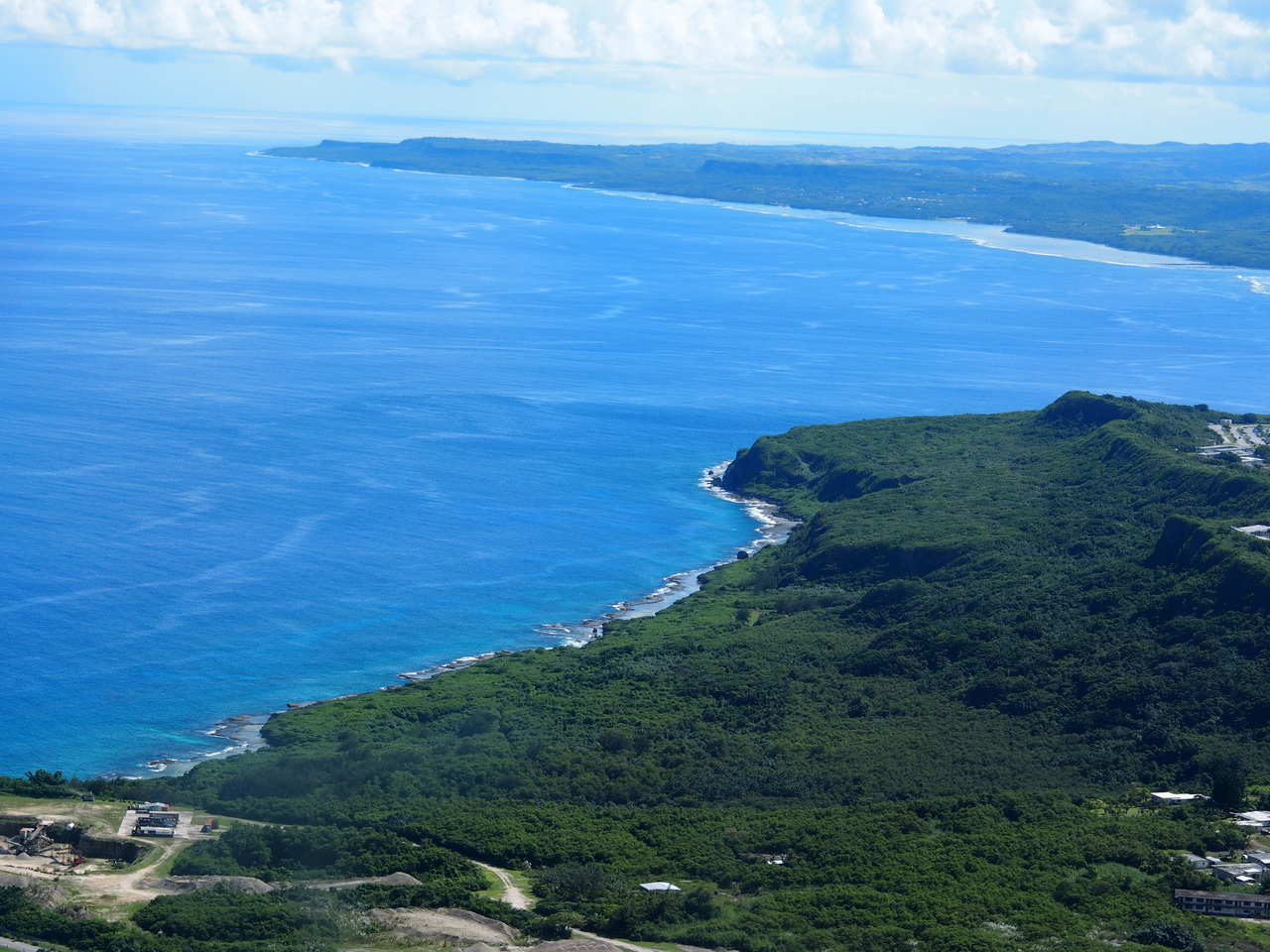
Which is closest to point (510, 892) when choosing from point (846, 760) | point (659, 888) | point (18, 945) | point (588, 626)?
point (659, 888)

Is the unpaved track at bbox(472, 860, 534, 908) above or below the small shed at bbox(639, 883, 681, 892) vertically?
below

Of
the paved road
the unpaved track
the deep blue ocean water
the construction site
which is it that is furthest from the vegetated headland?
the deep blue ocean water

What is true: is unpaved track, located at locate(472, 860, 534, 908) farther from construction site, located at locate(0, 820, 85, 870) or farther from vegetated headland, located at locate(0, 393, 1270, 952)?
construction site, located at locate(0, 820, 85, 870)

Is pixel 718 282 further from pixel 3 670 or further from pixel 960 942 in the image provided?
pixel 960 942

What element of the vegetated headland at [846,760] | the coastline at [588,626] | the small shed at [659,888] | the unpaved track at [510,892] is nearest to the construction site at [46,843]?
the vegetated headland at [846,760]

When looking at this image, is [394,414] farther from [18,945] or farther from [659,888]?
[18,945]
